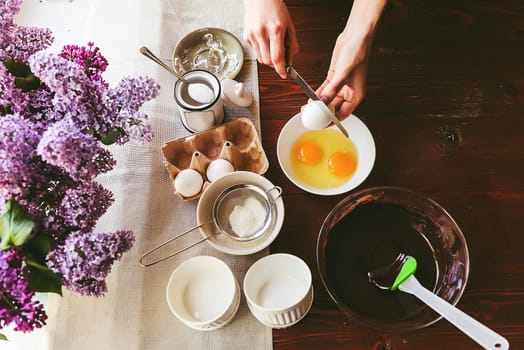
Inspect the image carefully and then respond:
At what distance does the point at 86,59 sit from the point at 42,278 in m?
0.42

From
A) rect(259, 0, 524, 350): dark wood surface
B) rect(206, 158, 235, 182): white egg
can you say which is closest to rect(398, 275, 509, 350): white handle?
rect(259, 0, 524, 350): dark wood surface

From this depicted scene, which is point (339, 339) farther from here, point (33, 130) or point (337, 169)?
point (33, 130)

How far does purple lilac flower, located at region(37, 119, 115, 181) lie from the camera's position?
0.73 meters

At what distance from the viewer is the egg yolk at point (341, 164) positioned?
3.70 feet

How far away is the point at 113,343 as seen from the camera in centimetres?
103

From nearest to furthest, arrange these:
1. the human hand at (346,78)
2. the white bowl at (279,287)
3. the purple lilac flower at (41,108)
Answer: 1. the purple lilac flower at (41,108)
2. the white bowl at (279,287)
3. the human hand at (346,78)

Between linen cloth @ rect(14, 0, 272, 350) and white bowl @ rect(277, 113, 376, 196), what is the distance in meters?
0.09

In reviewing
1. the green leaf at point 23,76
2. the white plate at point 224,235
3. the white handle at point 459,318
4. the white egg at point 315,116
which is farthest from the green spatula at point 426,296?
the green leaf at point 23,76

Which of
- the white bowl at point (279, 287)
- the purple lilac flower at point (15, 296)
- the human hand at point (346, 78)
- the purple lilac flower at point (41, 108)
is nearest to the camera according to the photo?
the purple lilac flower at point (15, 296)

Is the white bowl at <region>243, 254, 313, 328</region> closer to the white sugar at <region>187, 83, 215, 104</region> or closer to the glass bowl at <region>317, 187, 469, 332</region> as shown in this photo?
the glass bowl at <region>317, 187, 469, 332</region>

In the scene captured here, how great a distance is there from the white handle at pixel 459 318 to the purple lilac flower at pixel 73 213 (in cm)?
63

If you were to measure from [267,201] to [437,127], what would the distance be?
1.55 ft

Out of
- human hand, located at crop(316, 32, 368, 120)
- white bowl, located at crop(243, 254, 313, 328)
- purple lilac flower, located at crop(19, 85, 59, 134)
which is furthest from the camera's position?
human hand, located at crop(316, 32, 368, 120)

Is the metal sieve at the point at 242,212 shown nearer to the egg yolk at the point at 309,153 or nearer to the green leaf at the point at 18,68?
the egg yolk at the point at 309,153
